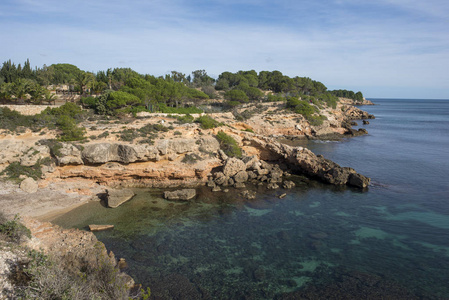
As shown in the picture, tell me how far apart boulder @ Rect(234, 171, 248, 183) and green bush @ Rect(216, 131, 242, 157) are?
318 centimetres

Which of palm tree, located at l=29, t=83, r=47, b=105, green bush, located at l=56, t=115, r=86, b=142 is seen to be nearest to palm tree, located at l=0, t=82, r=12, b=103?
palm tree, located at l=29, t=83, r=47, b=105

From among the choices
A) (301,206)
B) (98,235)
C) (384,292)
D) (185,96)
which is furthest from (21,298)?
(185,96)

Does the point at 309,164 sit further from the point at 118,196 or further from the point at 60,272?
the point at 60,272

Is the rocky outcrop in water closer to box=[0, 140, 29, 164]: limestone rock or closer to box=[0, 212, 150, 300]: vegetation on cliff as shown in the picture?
box=[0, 212, 150, 300]: vegetation on cliff

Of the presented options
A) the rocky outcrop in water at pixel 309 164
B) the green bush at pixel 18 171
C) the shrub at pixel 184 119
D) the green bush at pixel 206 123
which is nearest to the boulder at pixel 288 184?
the rocky outcrop in water at pixel 309 164

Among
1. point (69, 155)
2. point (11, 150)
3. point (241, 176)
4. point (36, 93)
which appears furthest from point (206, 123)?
point (36, 93)

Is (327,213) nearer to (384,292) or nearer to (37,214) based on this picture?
(384,292)

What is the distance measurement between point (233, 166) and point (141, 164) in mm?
9685

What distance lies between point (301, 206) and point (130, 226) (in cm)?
1436

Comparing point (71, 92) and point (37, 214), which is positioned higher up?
point (71, 92)

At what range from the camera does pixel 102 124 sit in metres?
32.7

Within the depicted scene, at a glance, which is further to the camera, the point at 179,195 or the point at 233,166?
the point at 233,166

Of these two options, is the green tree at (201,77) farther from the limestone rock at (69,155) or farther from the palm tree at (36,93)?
the limestone rock at (69,155)

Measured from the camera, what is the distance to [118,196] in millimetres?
23500
